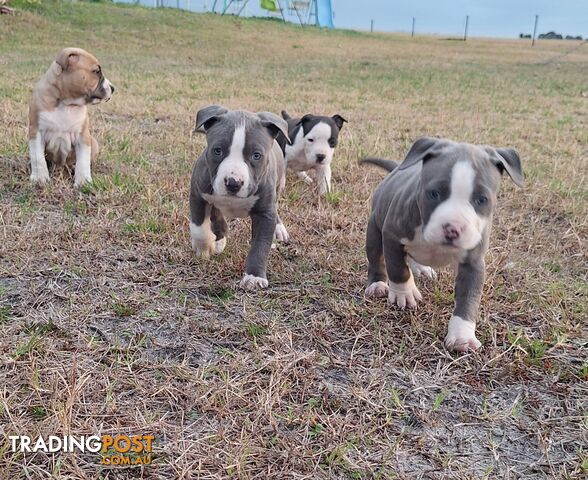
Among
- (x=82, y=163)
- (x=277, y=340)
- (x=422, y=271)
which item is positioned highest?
(x=82, y=163)

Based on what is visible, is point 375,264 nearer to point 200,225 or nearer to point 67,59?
point 200,225

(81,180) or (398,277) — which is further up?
(81,180)

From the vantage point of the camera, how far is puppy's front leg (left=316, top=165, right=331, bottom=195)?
19.7 ft

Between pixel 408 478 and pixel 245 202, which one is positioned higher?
pixel 245 202

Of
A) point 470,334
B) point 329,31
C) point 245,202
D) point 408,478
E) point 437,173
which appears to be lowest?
point 408,478

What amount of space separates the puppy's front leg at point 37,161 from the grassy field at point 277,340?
6.5 inches

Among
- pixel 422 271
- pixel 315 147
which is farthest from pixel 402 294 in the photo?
pixel 315 147

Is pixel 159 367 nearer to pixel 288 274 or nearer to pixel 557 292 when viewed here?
pixel 288 274

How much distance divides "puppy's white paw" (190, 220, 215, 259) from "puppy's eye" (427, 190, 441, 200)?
1692mm

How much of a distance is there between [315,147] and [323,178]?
0.36 metres

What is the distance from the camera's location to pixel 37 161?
5.49 meters

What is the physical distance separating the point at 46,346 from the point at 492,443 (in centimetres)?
211

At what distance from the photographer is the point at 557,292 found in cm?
386

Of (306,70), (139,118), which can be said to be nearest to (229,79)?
(306,70)
